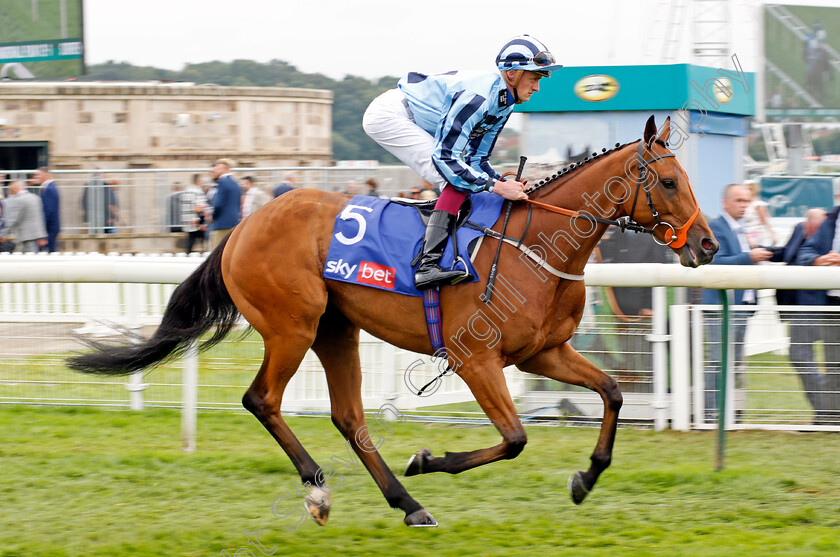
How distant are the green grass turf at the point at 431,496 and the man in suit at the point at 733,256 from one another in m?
0.41

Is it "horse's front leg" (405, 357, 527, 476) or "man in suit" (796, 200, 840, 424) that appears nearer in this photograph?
"horse's front leg" (405, 357, 527, 476)

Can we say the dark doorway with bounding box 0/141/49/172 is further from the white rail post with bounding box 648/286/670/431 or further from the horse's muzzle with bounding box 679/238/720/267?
the horse's muzzle with bounding box 679/238/720/267

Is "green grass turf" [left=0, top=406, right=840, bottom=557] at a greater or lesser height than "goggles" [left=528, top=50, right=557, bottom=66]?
lesser

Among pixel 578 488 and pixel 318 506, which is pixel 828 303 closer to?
pixel 578 488

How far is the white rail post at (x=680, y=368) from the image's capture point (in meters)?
5.55

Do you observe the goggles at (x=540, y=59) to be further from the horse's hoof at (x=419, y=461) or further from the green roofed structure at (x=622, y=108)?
the green roofed structure at (x=622, y=108)

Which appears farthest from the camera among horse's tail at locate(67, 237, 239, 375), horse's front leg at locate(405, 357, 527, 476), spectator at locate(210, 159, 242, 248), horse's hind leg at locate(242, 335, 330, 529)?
spectator at locate(210, 159, 242, 248)

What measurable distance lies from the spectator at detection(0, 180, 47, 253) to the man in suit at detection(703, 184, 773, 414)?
7693 millimetres

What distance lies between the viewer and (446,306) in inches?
159

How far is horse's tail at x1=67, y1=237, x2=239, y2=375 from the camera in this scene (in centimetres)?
462

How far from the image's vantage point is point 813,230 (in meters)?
6.04

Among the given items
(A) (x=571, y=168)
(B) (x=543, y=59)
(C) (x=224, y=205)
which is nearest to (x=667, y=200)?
(A) (x=571, y=168)

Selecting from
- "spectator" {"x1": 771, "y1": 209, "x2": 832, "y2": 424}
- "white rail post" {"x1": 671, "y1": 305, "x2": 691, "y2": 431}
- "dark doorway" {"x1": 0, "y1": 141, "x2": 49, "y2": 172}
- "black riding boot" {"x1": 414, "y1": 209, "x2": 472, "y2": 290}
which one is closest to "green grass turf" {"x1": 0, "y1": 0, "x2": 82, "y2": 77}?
"dark doorway" {"x1": 0, "y1": 141, "x2": 49, "y2": 172}

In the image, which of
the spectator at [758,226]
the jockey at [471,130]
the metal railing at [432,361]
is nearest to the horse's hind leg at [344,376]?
the metal railing at [432,361]
